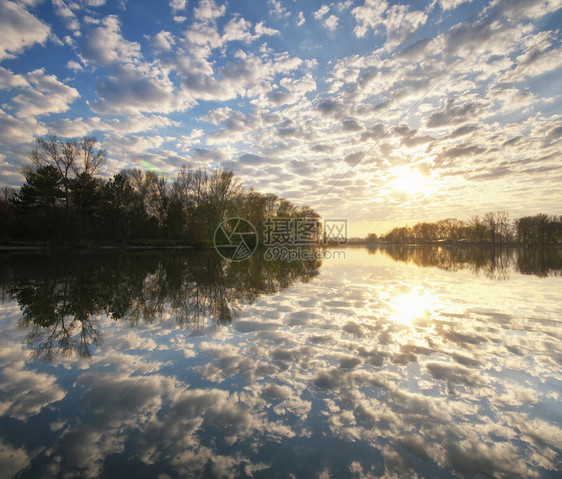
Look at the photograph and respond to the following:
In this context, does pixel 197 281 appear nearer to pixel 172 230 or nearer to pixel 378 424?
pixel 378 424

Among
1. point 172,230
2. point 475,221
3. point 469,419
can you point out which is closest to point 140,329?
point 469,419

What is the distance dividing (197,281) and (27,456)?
8.26 m

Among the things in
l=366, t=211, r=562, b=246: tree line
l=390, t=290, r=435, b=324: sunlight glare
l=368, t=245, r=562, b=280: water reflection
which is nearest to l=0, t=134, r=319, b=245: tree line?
l=368, t=245, r=562, b=280: water reflection

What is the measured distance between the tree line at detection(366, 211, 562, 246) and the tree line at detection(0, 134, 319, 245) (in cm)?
7391

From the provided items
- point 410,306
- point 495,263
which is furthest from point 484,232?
point 410,306

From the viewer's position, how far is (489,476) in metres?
1.90

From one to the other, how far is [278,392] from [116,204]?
47.2 m

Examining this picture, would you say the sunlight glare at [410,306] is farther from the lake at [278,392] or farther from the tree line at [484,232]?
the tree line at [484,232]

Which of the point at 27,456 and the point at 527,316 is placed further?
the point at 527,316

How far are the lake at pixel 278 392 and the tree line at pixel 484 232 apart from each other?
9275 cm

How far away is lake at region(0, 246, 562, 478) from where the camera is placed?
2.04m

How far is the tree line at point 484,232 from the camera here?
73.6 m

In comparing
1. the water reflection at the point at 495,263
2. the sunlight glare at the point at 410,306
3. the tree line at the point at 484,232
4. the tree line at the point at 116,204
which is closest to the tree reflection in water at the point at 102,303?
the sunlight glare at the point at 410,306

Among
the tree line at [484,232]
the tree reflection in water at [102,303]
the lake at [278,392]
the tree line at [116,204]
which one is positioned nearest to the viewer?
the lake at [278,392]
